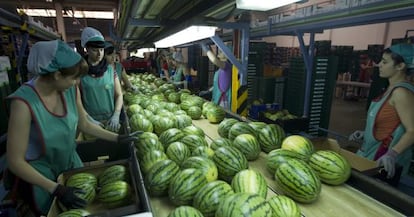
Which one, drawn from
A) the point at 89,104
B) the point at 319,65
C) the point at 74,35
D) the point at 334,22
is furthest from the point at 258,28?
the point at 74,35

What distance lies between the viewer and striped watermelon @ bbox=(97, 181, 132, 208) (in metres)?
1.47

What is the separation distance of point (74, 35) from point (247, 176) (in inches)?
1023

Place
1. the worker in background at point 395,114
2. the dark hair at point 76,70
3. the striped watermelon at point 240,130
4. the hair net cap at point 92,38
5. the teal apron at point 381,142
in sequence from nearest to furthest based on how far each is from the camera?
the dark hair at point 76,70
the striped watermelon at point 240,130
the worker in background at point 395,114
the teal apron at point 381,142
the hair net cap at point 92,38

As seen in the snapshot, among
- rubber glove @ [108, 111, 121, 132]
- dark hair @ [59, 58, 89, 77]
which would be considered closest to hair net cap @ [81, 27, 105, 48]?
rubber glove @ [108, 111, 121, 132]

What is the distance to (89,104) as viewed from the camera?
3.34 metres

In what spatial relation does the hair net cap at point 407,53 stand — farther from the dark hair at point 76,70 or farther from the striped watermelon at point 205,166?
the dark hair at point 76,70

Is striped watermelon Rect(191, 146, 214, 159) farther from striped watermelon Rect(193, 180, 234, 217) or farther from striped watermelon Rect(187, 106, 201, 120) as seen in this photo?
striped watermelon Rect(187, 106, 201, 120)

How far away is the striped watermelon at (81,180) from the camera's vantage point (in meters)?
1.60

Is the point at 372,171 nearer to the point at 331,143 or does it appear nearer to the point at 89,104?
the point at 331,143

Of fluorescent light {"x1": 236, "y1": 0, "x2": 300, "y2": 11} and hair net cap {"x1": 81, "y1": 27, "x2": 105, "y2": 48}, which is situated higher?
fluorescent light {"x1": 236, "y1": 0, "x2": 300, "y2": 11}

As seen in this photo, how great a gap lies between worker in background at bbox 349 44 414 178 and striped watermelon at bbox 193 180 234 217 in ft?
5.90

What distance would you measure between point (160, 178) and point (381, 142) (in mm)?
2434

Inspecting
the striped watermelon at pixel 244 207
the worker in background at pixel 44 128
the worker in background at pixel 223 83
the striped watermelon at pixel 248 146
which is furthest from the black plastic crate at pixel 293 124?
the striped watermelon at pixel 244 207

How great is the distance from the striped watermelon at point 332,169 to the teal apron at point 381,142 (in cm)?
132
